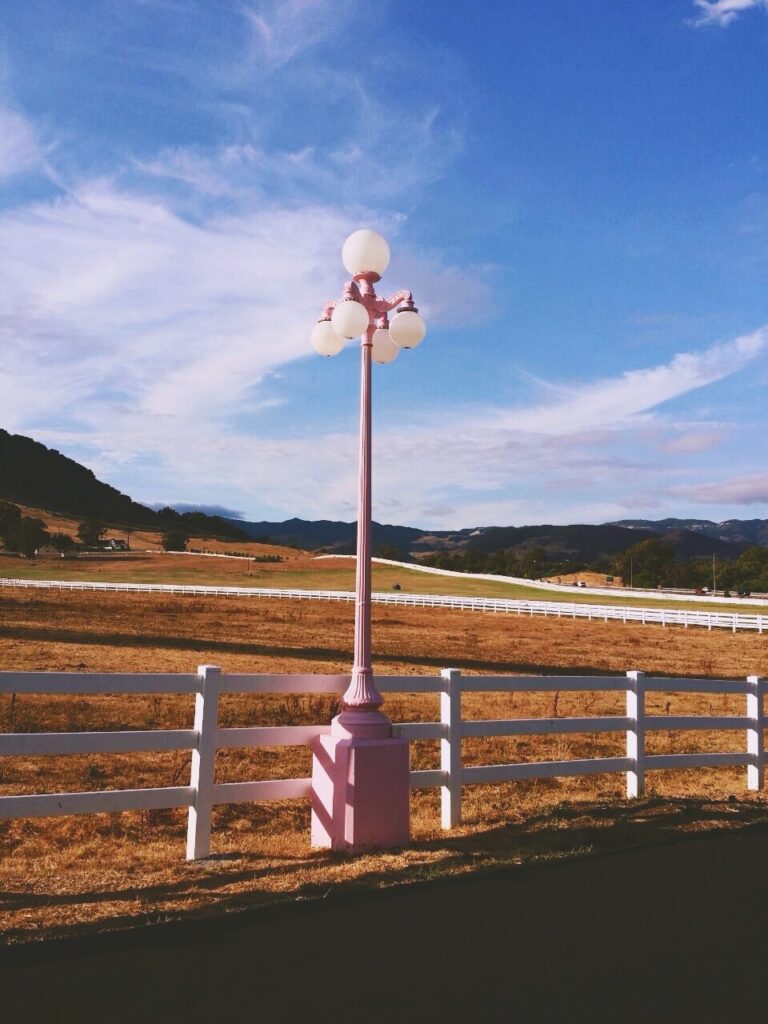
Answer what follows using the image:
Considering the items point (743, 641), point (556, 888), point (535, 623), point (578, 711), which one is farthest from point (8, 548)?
point (556, 888)

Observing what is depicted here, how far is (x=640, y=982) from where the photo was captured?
4.62m

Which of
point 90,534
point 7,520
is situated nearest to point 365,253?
point 90,534

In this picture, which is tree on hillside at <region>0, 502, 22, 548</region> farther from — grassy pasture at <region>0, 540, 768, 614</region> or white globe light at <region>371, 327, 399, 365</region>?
white globe light at <region>371, 327, 399, 365</region>

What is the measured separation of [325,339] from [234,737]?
394 cm

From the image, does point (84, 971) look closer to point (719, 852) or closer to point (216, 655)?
point (719, 852)

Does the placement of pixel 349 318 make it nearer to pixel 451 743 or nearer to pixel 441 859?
pixel 451 743

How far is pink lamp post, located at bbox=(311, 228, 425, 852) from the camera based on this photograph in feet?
24.4

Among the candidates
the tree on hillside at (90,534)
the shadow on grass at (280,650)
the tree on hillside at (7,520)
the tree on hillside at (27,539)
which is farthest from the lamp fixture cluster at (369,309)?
the tree on hillside at (90,534)

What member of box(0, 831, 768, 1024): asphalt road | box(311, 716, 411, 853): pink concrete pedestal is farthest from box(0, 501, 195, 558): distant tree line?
box(0, 831, 768, 1024): asphalt road

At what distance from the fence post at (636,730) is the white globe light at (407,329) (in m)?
→ 4.66

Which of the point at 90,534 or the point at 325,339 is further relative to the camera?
the point at 90,534

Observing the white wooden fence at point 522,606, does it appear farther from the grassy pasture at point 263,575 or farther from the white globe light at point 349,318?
the white globe light at point 349,318

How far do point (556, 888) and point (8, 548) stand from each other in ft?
466

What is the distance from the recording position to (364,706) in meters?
7.78
